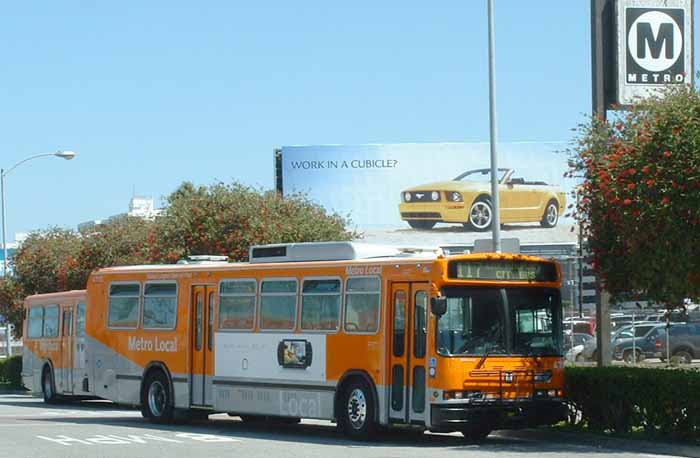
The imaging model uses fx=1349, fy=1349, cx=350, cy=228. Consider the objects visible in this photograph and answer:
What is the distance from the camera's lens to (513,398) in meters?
19.1

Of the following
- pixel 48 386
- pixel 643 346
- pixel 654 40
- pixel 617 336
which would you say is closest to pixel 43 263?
pixel 48 386

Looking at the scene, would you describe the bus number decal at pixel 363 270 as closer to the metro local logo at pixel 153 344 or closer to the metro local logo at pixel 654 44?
the metro local logo at pixel 153 344

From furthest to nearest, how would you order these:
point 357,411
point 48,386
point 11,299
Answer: point 11,299, point 48,386, point 357,411

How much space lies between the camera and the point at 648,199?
17.8m

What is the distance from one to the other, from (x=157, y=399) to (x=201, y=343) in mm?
1944

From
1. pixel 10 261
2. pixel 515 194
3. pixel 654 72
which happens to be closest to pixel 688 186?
pixel 654 72

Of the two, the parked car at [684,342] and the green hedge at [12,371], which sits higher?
the parked car at [684,342]

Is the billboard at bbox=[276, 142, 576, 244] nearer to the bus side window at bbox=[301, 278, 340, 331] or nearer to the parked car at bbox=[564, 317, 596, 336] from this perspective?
the parked car at bbox=[564, 317, 596, 336]

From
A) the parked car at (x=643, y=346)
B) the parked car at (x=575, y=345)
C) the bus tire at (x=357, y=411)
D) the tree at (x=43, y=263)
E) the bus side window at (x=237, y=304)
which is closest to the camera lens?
the bus tire at (x=357, y=411)

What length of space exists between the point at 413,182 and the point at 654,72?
58683 millimetres

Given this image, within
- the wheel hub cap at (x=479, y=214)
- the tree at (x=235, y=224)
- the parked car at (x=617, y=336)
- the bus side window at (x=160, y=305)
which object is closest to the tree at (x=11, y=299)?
the tree at (x=235, y=224)

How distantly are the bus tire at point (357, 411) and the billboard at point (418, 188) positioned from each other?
187ft

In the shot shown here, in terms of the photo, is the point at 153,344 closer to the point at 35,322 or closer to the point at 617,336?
the point at 35,322

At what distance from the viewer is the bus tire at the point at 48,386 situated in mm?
34562
